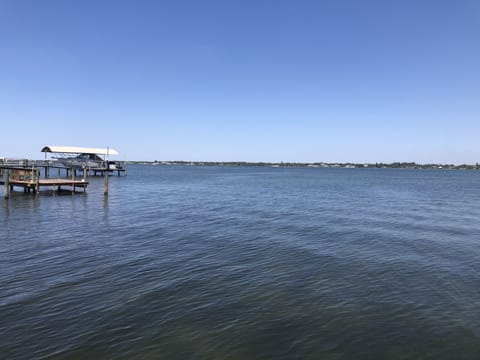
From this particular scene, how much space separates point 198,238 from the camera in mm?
19734

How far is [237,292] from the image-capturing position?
11.6 meters

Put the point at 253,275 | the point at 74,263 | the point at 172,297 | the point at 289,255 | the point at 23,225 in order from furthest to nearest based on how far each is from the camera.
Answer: the point at 23,225 → the point at 289,255 → the point at 74,263 → the point at 253,275 → the point at 172,297

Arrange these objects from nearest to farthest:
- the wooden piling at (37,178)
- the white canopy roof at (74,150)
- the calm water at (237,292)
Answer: the calm water at (237,292) → the wooden piling at (37,178) → the white canopy roof at (74,150)

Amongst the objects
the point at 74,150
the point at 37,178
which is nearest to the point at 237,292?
the point at 37,178

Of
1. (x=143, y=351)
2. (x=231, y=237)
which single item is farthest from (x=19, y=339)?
(x=231, y=237)

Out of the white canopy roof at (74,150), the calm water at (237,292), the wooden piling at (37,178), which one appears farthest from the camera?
the white canopy roof at (74,150)

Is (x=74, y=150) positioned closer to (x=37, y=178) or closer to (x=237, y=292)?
(x=37, y=178)

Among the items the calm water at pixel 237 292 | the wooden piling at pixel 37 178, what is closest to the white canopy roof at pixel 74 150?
the wooden piling at pixel 37 178

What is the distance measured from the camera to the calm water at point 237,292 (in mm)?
8312

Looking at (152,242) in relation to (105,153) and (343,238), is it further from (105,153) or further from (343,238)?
(105,153)

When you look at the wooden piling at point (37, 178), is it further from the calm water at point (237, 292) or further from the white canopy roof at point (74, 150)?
the white canopy roof at point (74, 150)

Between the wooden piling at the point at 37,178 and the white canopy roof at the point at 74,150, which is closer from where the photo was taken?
the wooden piling at the point at 37,178

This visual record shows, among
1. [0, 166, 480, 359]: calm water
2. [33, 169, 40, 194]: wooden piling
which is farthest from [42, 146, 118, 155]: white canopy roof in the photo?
[0, 166, 480, 359]: calm water

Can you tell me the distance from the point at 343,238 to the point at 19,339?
17191 mm
